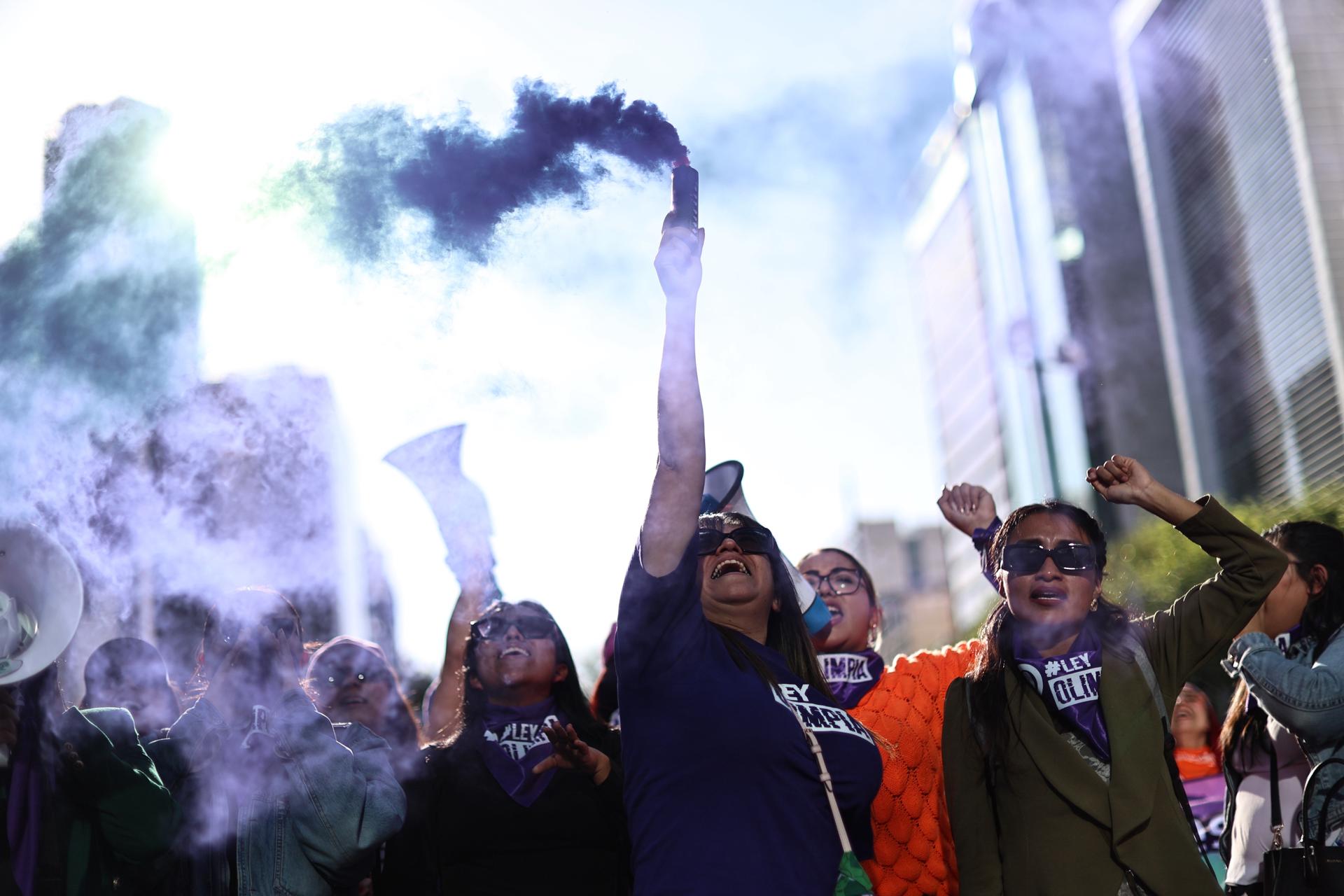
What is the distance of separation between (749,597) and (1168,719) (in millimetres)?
1148

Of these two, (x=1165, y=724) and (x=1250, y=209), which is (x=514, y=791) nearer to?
(x=1165, y=724)

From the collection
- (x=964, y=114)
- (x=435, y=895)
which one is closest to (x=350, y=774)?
(x=435, y=895)

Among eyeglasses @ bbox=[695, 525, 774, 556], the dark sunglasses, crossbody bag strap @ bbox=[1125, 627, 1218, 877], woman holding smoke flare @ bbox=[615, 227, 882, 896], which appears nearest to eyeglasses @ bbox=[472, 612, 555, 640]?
the dark sunglasses

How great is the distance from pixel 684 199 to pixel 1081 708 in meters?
1.67

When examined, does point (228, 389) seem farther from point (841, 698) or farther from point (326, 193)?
point (841, 698)

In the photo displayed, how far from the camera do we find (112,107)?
473cm

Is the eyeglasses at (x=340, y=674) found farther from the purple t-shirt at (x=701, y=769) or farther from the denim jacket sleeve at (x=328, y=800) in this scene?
the purple t-shirt at (x=701, y=769)

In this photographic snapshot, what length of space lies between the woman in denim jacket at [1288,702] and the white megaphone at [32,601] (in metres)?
3.30

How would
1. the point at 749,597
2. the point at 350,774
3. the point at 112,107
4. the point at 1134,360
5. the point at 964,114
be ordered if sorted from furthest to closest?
1. the point at 1134,360
2. the point at 964,114
3. the point at 112,107
4. the point at 350,774
5. the point at 749,597

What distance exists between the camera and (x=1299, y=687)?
3984 mm

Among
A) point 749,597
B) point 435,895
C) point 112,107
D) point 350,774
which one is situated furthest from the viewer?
point 112,107

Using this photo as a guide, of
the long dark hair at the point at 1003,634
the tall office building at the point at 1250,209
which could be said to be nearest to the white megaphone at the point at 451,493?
the long dark hair at the point at 1003,634

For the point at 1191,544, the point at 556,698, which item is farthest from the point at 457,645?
the point at 1191,544

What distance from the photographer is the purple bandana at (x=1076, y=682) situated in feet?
11.7
